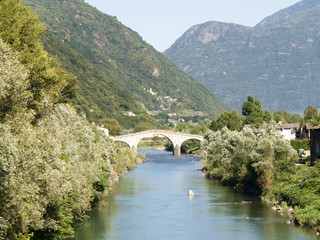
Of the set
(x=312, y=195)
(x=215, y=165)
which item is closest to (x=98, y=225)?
(x=312, y=195)

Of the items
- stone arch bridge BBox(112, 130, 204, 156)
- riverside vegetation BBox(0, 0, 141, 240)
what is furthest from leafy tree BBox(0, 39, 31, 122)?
stone arch bridge BBox(112, 130, 204, 156)

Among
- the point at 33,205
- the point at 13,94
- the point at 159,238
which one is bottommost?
the point at 159,238

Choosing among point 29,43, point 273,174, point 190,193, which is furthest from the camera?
point 190,193

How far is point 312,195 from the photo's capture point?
4553 centimetres

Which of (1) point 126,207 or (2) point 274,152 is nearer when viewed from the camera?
Answer: (1) point 126,207

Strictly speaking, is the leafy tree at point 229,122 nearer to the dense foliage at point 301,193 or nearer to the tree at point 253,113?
the tree at point 253,113

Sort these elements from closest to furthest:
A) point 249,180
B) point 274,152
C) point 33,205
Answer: point 33,205, point 274,152, point 249,180

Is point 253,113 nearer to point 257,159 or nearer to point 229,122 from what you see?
point 229,122

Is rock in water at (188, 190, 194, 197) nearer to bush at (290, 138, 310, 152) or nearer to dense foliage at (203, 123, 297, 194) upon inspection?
dense foliage at (203, 123, 297, 194)

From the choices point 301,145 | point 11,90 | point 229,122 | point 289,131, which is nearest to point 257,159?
point 301,145

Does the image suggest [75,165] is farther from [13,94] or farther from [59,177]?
[13,94]

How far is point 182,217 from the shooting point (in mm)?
47562

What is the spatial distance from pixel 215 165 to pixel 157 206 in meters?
27.1

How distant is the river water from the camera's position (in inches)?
1587
